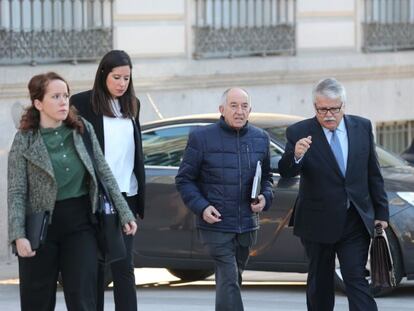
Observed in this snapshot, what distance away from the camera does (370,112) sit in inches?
776

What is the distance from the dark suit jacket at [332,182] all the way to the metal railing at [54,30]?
276 inches

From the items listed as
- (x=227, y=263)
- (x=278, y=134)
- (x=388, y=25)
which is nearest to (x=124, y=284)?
(x=227, y=263)

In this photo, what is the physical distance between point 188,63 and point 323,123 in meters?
8.34

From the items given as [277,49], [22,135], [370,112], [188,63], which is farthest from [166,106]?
[22,135]

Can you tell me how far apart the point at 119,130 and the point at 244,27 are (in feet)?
30.0

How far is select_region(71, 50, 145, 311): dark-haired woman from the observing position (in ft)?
29.9

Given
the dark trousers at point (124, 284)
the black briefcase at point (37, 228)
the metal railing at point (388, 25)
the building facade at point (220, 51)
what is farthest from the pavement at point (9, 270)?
the metal railing at point (388, 25)

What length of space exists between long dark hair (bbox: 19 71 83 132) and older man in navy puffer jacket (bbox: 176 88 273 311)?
4.26 feet

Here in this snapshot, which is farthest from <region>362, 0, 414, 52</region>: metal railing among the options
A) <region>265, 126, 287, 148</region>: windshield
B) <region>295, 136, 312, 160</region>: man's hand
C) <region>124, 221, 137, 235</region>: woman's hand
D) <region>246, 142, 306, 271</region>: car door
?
<region>124, 221, 137, 235</region>: woman's hand

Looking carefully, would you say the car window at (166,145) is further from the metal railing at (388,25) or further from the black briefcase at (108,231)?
the metal railing at (388,25)

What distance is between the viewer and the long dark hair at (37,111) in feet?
26.7

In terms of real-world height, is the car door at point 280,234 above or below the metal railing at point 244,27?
below

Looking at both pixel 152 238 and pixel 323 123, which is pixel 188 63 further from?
pixel 323 123

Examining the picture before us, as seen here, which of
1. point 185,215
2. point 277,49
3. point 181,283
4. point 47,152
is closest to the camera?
point 47,152
